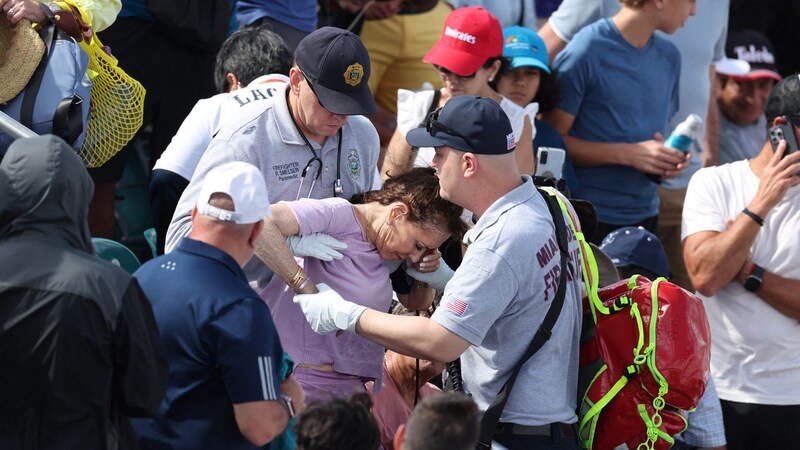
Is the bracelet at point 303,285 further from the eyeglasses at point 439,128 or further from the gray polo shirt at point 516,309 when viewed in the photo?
the eyeglasses at point 439,128

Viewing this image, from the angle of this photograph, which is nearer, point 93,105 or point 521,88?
point 93,105

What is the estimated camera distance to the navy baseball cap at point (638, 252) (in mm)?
5082

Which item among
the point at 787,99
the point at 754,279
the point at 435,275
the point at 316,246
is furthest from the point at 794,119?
the point at 316,246

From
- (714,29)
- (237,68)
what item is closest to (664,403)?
(237,68)

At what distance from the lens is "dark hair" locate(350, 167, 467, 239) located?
412cm

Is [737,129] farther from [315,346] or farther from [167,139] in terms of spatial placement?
[315,346]

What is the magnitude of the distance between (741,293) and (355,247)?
228 centimetres

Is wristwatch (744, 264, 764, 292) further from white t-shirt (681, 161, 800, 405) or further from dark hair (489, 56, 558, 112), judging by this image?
dark hair (489, 56, 558, 112)

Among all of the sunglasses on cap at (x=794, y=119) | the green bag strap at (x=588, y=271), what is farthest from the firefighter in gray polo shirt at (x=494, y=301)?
the sunglasses on cap at (x=794, y=119)

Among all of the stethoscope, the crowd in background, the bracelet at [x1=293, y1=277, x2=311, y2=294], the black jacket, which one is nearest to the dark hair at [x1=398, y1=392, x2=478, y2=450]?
the crowd in background

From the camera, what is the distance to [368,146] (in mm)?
4547

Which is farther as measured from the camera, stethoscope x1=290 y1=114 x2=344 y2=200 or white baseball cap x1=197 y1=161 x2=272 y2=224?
stethoscope x1=290 y1=114 x2=344 y2=200

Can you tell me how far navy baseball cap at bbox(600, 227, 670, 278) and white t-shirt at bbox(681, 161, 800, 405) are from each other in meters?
0.45

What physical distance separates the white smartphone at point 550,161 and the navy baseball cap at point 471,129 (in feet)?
5.65
